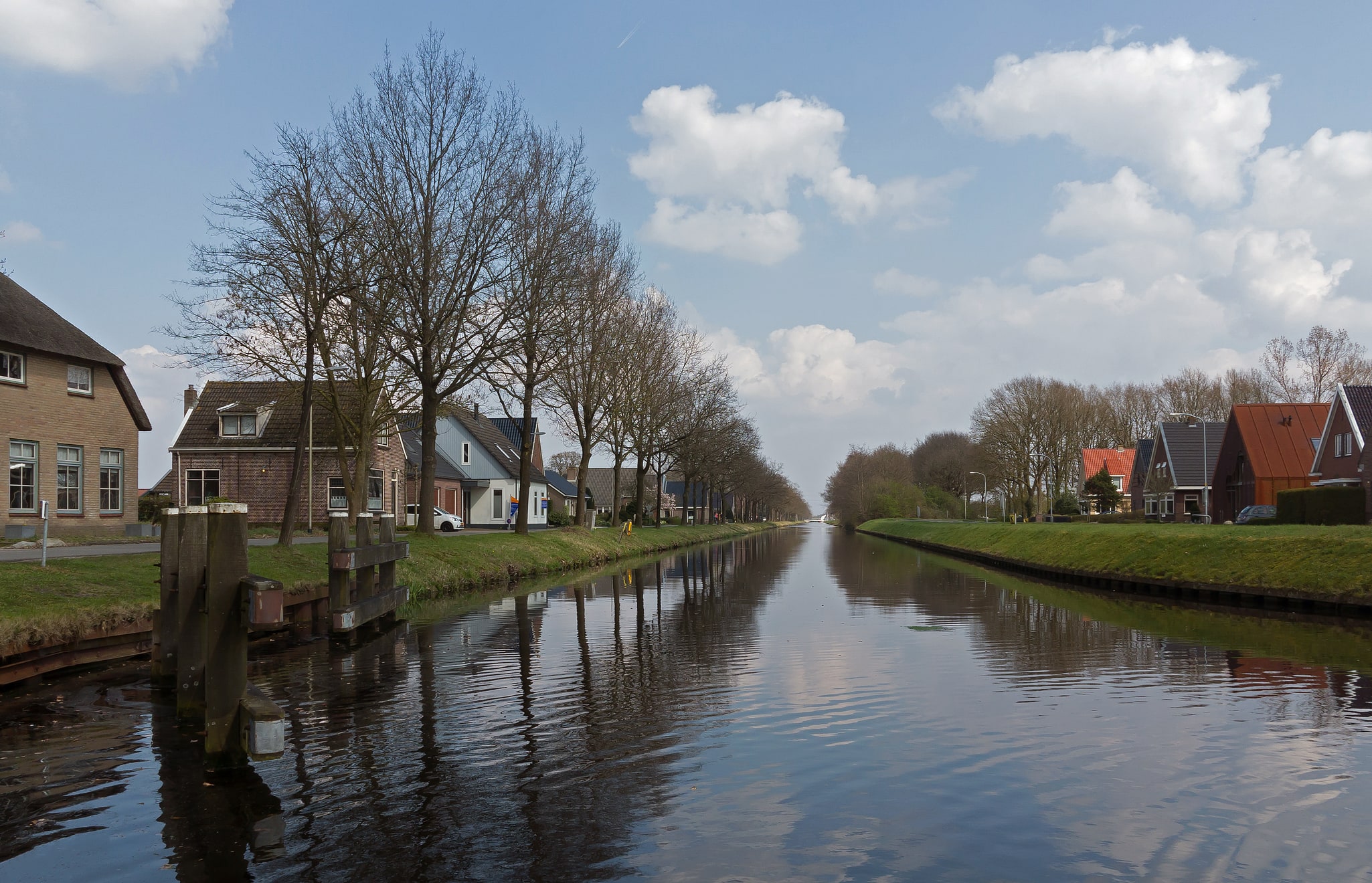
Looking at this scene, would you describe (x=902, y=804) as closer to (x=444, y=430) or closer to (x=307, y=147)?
(x=307, y=147)

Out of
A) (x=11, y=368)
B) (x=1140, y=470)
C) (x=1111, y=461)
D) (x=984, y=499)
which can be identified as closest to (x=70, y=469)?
(x=11, y=368)

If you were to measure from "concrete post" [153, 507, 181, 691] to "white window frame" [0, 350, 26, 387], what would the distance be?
22915 mm

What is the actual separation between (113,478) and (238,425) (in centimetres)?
1341

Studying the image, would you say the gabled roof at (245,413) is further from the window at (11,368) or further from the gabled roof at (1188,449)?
the gabled roof at (1188,449)

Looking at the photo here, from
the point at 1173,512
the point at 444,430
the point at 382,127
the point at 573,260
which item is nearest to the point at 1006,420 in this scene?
the point at 1173,512

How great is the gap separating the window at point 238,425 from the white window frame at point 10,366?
55.9ft

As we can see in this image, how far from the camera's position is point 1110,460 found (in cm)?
9694

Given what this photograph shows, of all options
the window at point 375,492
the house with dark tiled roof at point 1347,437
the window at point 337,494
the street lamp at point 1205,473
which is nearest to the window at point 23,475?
the window at point 337,494

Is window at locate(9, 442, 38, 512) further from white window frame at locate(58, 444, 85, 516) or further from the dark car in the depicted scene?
the dark car

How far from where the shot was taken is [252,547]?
22.3 metres

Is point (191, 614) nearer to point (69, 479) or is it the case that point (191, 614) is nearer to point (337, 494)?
point (69, 479)

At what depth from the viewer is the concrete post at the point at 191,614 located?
8.38m

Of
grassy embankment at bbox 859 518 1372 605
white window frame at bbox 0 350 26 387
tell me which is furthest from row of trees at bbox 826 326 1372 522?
white window frame at bbox 0 350 26 387

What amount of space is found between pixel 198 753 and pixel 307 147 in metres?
19.6
